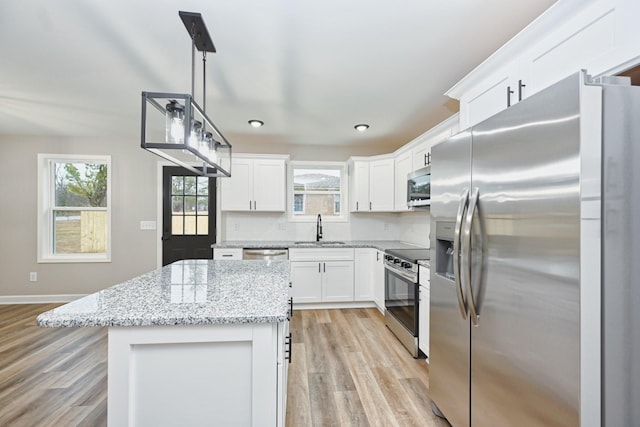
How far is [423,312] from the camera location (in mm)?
2494

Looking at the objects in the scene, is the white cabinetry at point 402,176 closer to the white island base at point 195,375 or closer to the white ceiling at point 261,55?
the white ceiling at point 261,55

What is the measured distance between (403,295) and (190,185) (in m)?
3.49

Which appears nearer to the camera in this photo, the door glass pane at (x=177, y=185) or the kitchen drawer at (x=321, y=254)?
the kitchen drawer at (x=321, y=254)

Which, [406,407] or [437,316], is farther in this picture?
[406,407]

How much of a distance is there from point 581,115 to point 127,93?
3397mm

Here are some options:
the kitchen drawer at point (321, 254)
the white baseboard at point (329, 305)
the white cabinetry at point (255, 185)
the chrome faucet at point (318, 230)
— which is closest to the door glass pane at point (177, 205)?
the white cabinetry at point (255, 185)

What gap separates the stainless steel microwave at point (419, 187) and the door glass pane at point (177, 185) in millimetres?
3350

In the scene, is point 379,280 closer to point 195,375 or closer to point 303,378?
point 303,378

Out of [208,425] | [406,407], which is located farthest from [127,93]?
[406,407]

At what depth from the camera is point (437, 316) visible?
1.81 m

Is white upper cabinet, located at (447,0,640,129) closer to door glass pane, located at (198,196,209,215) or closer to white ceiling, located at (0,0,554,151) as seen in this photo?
white ceiling, located at (0,0,554,151)

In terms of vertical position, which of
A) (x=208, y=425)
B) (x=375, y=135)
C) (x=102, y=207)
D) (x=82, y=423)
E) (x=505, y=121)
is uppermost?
(x=375, y=135)

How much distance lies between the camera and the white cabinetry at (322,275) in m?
3.94

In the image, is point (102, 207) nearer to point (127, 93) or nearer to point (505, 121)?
point (127, 93)
